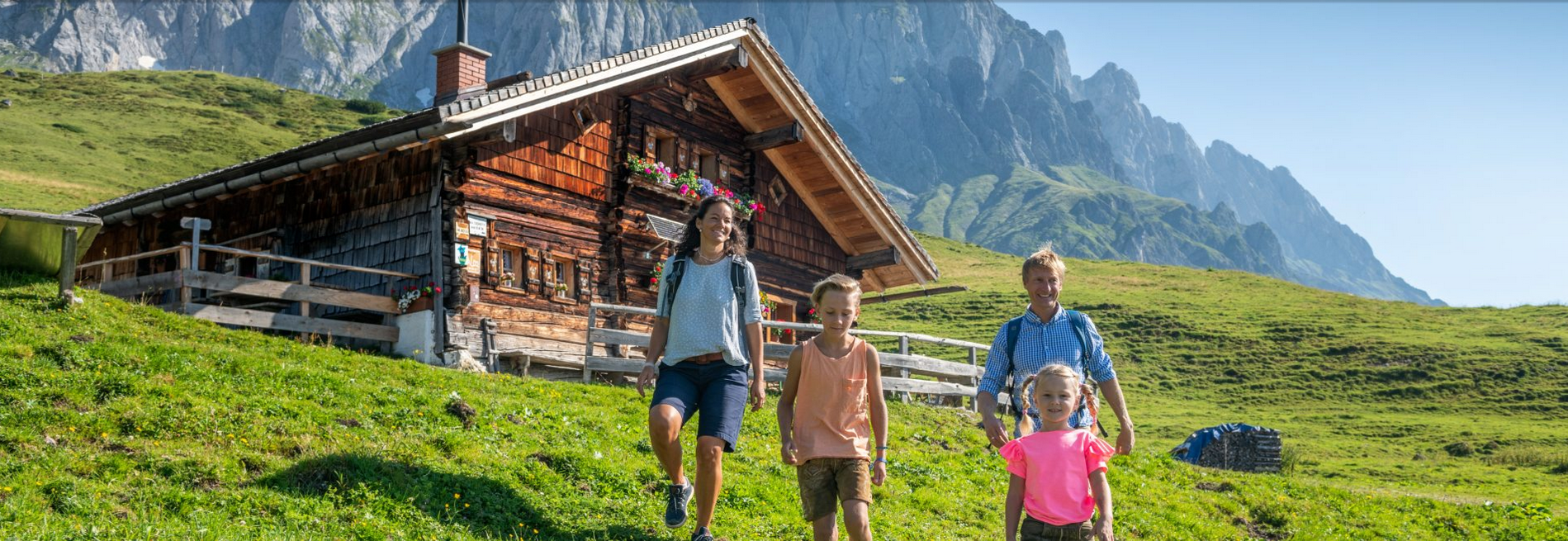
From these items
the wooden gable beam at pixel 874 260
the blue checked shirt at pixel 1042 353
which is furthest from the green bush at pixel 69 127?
the blue checked shirt at pixel 1042 353

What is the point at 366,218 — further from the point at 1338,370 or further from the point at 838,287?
the point at 1338,370

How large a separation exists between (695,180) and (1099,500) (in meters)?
15.2

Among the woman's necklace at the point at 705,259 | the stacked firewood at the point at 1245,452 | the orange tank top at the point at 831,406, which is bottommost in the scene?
the stacked firewood at the point at 1245,452

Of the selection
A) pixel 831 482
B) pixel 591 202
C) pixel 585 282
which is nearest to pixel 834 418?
pixel 831 482

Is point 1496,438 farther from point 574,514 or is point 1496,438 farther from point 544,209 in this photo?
point 574,514

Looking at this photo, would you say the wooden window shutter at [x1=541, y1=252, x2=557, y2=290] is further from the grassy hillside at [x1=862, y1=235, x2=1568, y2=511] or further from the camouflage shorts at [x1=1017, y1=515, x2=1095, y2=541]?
the camouflage shorts at [x1=1017, y1=515, x2=1095, y2=541]

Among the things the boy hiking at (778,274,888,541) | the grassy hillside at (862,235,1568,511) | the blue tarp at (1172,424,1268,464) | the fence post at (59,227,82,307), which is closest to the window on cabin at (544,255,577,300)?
the fence post at (59,227,82,307)

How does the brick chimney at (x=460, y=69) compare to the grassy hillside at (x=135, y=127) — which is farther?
the grassy hillside at (x=135, y=127)

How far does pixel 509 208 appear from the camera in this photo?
1852cm

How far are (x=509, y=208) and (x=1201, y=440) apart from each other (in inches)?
521

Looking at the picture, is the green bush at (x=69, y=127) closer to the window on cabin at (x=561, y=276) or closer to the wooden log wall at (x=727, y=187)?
the wooden log wall at (x=727, y=187)

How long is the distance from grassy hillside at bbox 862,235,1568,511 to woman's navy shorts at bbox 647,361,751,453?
14.8m

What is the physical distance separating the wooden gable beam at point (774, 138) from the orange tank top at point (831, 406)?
1461cm

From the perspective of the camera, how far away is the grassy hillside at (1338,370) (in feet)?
95.3
